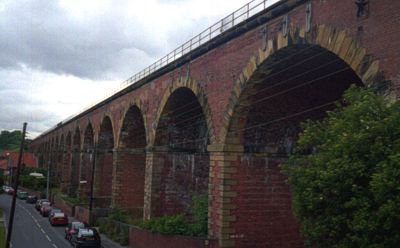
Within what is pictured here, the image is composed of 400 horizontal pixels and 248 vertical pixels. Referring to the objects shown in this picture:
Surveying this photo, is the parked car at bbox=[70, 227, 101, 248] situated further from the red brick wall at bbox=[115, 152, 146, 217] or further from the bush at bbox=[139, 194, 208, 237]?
the red brick wall at bbox=[115, 152, 146, 217]

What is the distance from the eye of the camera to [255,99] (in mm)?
18109

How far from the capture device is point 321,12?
13305 millimetres

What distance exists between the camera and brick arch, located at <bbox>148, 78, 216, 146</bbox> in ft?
66.5

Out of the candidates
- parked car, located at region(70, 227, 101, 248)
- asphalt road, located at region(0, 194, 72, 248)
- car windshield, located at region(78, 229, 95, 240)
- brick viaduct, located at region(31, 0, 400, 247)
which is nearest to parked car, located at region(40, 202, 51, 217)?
asphalt road, located at region(0, 194, 72, 248)

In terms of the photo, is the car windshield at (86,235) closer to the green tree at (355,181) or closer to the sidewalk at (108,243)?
the sidewalk at (108,243)

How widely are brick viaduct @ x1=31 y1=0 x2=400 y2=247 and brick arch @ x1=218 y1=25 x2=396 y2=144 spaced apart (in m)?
0.03

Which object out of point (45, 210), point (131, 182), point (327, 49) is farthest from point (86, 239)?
point (45, 210)

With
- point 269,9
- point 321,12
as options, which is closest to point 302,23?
point 321,12

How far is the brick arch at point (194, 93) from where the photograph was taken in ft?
66.5

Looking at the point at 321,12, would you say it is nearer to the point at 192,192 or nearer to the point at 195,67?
the point at 195,67

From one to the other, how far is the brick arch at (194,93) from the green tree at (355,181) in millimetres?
10857

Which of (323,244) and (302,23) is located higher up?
(302,23)

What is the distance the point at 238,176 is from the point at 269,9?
22.8 feet

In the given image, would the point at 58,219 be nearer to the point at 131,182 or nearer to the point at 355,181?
the point at 131,182
